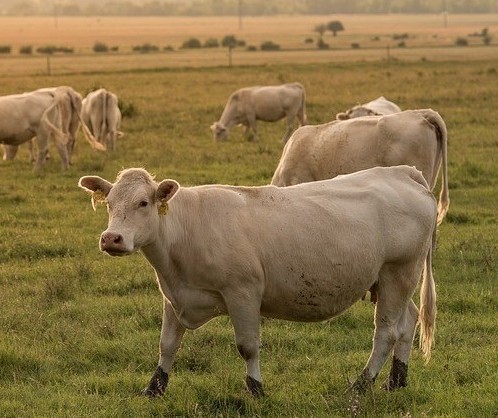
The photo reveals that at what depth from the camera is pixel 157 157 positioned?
19.7m

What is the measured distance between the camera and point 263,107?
84.2 feet

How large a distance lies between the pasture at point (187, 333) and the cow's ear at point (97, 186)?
1.41m

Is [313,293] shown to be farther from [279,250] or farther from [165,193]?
[165,193]

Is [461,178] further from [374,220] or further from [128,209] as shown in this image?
[128,209]

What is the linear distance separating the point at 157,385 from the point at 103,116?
15.7m

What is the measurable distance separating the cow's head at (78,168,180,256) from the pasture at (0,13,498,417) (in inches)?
47.0

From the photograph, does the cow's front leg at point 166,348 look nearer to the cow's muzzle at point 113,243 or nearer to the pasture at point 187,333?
the pasture at point 187,333

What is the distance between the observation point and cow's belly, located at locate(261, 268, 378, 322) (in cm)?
699

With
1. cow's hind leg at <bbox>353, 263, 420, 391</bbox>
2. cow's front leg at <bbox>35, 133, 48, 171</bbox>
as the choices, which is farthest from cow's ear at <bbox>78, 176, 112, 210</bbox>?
cow's front leg at <bbox>35, 133, 48, 171</bbox>

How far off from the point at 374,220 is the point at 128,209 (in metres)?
→ 1.71

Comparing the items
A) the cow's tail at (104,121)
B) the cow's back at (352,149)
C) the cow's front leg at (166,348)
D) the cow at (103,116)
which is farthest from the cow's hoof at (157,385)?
the cow's tail at (104,121)

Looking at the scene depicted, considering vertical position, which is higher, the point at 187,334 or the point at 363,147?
the point at 363,147

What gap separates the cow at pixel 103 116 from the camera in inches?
860

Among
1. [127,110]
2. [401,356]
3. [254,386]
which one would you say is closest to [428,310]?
[401,356]
